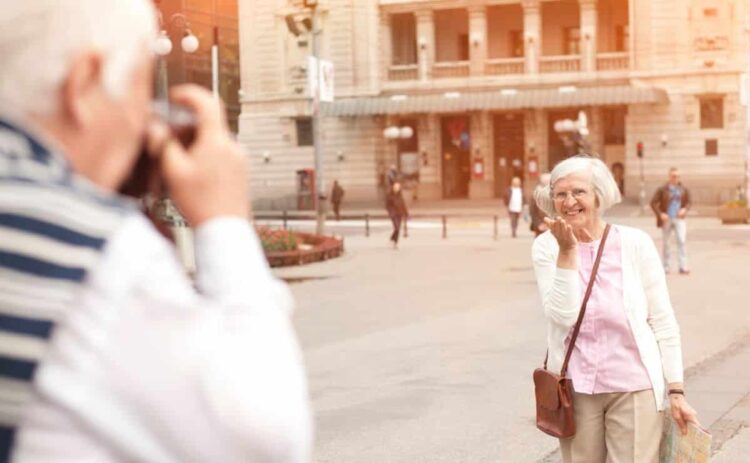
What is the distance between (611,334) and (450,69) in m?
52.4

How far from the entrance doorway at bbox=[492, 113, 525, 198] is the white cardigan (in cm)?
5141

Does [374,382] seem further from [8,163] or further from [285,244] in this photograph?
[285,244]

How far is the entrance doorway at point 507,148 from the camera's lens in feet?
185

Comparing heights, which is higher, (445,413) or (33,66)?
(33,66)

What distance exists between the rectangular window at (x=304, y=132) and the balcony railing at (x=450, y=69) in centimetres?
646

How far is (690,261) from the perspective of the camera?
75.6 feet

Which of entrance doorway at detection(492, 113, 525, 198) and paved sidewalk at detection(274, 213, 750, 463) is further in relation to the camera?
entrance doorway at detection(492, 113, 525, 198)

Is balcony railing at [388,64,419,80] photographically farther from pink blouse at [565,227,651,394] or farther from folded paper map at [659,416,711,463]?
folded paper map at [659,416,711,463]

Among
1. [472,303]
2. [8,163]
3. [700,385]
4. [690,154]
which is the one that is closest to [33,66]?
[8,163]

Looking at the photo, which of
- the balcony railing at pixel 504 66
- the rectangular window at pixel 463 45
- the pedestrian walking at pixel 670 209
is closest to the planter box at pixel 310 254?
the pedestrian walking at pixel 670 209

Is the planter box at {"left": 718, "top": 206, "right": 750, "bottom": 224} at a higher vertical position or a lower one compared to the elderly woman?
lower

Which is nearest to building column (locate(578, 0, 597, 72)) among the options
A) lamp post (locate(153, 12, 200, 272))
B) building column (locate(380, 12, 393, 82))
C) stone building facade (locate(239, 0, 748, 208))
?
stone building facade (locate(239, 0, 748, 208))

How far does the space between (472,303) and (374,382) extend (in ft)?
21.0

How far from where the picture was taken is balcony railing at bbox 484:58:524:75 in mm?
55031
